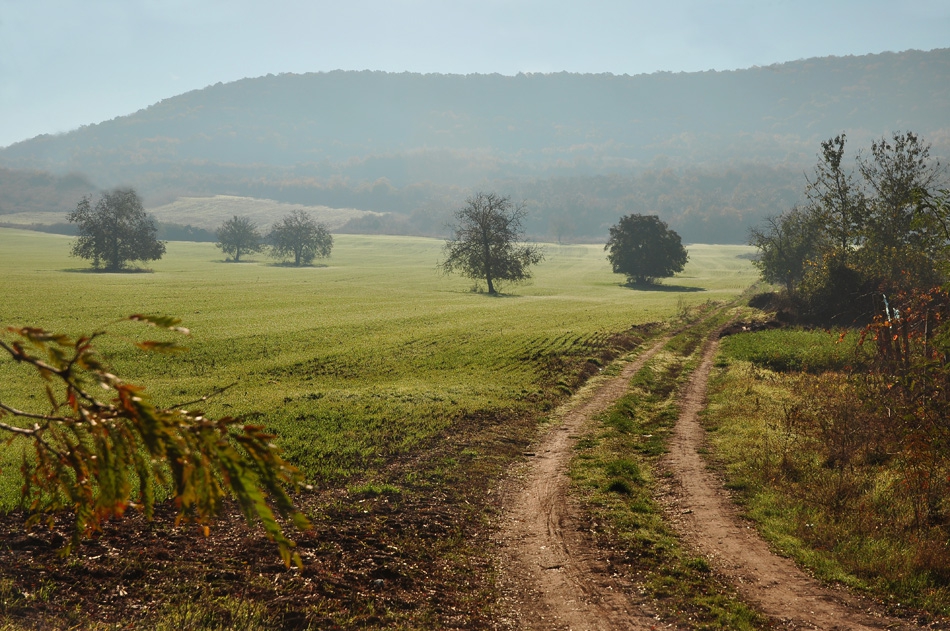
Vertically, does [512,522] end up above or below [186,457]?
below

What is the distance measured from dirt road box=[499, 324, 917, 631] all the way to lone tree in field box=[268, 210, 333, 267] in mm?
130969

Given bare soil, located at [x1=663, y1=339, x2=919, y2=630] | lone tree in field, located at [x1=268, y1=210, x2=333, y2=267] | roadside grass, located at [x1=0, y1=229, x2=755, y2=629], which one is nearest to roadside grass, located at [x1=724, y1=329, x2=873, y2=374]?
roadside grass, located at [x1=0, y1=229, x2=755, y2=629]

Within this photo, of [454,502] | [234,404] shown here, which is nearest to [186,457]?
[454,502]

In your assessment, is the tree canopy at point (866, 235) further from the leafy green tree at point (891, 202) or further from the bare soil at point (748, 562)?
the bare soil at point (748, 562)

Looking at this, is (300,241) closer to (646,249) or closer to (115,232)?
(115,232)

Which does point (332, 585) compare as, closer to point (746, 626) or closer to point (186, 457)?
point (746, 626)

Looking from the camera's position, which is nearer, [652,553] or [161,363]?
[652,553]

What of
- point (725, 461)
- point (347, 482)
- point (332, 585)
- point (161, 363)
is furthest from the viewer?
point (161, 363)

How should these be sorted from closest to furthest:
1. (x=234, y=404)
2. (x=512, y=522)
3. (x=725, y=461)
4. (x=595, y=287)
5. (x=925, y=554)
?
(x=925, y=554), (x=512, y=522), (x=725, y=461), (x=234, y=404), (x=595, y=287)

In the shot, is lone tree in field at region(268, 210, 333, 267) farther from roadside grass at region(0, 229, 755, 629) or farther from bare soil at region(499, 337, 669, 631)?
bare soil at region(499, 337, 669, 631)

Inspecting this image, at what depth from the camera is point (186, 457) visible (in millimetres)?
2635

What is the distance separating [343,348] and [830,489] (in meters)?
25.4

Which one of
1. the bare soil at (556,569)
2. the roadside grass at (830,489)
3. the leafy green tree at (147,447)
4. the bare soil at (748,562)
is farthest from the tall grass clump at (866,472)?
the leafy green tree at (147,447)

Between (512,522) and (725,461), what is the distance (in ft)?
22.9
